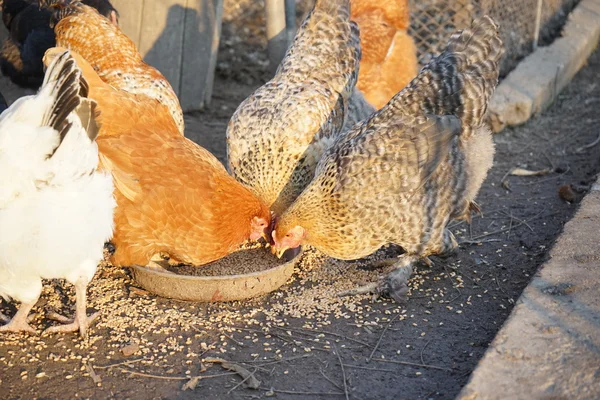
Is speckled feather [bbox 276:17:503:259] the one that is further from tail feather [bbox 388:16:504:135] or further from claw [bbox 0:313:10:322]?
claw [bbox 0:313:10:322]

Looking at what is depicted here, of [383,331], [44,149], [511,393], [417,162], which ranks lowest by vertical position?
[383,331]

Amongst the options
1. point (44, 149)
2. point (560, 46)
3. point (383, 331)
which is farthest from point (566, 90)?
point (44, 149)

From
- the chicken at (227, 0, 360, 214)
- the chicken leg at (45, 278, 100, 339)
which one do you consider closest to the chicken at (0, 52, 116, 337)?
the chicken leg at (45, 278, 100, 339)

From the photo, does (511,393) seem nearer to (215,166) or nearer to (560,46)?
(215,166)

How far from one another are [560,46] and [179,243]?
17.4 ft

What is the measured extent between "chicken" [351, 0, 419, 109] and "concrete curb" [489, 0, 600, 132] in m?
1.02

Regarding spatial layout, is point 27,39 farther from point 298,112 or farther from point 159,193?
point 159,193

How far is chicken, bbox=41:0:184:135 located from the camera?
4.21 metres

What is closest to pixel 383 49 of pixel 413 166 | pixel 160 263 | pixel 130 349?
pixel 413 166

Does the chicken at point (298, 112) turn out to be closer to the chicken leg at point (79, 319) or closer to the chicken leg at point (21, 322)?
the chicken leg at point (79, 319)

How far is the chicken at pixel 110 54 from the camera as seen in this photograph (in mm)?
4211

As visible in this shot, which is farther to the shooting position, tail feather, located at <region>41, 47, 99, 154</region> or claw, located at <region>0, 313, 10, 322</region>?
claw, located at <region>0, 313, 10, 322</region>

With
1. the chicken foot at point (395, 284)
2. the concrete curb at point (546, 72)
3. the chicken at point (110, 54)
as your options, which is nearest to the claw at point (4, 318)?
the chicken at point (110, 54)

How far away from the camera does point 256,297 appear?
3678 mm
